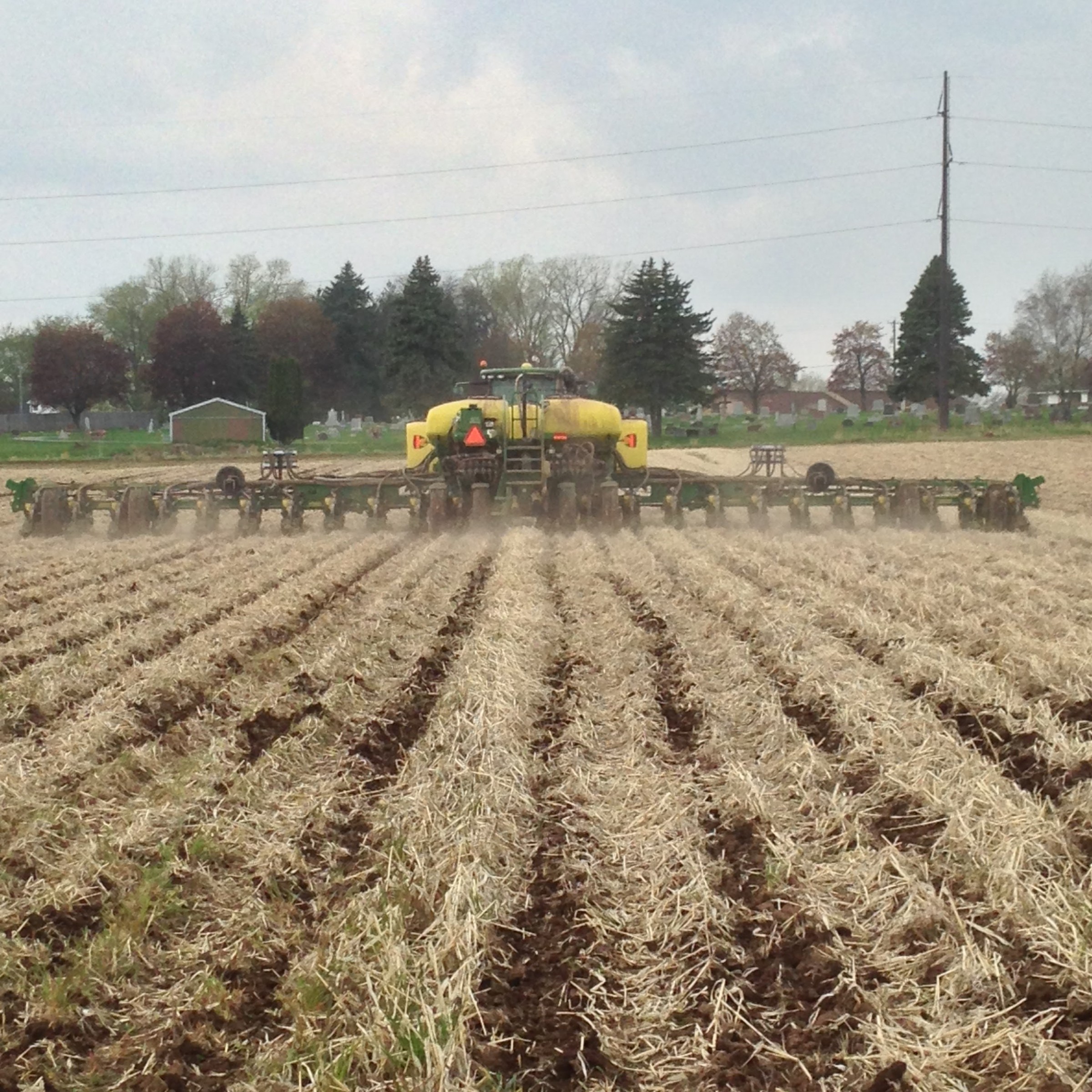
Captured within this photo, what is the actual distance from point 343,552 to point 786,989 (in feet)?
32.5

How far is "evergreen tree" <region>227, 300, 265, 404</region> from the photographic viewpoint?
65375mm

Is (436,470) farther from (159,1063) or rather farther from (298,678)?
(159,1063)

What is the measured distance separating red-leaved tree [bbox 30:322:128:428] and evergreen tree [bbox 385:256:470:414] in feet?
57.2

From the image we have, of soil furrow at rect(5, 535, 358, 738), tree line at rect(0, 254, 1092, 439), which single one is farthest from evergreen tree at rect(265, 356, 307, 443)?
soil furrow at rect(5, 535, 358, 738)

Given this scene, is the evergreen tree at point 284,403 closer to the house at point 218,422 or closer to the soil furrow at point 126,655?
the house at point 218,422

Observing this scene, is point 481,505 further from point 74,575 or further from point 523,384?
point 74,575

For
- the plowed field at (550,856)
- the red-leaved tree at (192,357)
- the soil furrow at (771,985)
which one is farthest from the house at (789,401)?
the soil furrow at (771,985)

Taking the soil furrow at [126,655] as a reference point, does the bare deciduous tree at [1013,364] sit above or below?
above

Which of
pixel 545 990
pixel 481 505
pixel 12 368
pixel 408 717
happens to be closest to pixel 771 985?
pixel 545 990

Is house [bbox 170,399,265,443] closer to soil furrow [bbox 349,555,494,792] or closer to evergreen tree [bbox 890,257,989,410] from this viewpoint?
evergreen tree [bbox 890,257,989,410]

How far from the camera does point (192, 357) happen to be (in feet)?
209

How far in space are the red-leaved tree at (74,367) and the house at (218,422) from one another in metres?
11.8

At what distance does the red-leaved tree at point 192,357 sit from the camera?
6344 centimetres

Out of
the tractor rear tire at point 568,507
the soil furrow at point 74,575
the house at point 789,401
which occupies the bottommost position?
the soil furrow at point 74,575
